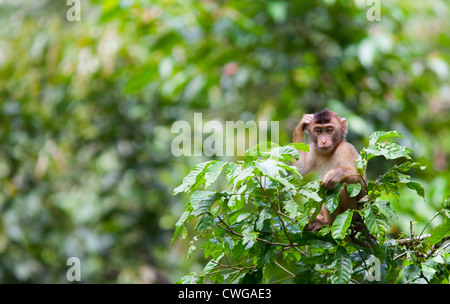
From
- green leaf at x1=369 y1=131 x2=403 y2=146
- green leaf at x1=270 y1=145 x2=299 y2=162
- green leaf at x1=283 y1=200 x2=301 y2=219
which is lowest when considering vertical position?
green leaf at x1=283 y1=200 x2=301 y2=219

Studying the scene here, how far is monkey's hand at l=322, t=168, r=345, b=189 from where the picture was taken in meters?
2.06

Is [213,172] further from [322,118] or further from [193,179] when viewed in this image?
[322,118]

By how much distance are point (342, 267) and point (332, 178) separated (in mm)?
403

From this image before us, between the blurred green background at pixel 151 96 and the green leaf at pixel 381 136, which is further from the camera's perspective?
the blurred green background at pixel 151 96

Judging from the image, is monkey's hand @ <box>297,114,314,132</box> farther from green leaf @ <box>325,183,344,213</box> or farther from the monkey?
green leaf @ <box>325,183,344,213</box>

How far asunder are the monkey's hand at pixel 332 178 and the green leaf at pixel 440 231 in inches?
15.7

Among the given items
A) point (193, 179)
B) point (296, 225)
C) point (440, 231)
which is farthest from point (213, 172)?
point (440, 231)

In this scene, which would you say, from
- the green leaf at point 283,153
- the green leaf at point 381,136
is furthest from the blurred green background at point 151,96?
the green leaf at point 283,153

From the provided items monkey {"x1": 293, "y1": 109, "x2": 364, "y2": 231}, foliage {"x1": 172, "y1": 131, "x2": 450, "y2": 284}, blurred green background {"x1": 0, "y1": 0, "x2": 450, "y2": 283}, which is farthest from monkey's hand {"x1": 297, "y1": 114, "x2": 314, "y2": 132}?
blurred green background {"x1": 0, "y1": 0, "x2": 450, "y2": 283}

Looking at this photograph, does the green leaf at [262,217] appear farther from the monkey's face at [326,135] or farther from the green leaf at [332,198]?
the monkey's face at [326,135]

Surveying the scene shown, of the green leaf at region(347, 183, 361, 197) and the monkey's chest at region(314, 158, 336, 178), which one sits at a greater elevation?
the green leaf at region(347, 183, 361, 197)

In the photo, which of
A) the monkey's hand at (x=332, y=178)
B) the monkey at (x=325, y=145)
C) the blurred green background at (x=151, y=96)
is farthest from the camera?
the blurred green background at (x=151, y=96)

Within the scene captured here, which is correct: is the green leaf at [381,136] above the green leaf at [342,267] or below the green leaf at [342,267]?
above

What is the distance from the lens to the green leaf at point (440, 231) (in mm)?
1935
